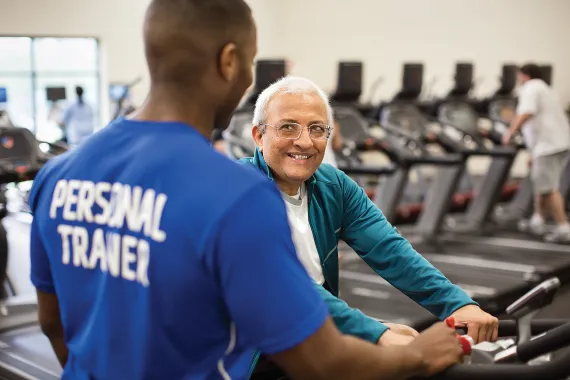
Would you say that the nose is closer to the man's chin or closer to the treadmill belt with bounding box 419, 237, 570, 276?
the man's chin

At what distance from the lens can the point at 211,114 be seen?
1297mm

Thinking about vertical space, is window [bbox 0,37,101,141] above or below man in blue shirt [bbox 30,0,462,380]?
below

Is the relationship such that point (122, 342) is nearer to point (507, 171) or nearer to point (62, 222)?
point (62, 222)

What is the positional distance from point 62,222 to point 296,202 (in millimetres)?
847

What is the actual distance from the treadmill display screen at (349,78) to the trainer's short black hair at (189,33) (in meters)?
5.91

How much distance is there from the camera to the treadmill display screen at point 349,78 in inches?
279

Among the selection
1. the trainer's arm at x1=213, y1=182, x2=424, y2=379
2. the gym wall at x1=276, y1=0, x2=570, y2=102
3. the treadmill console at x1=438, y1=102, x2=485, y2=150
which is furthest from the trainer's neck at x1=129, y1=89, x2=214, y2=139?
the gym wall at x1=276, y1=0, x2=570, y2=102

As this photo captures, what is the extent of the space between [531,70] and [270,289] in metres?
6.74

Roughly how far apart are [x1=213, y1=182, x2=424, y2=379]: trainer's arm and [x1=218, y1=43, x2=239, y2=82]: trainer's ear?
0.65 ft

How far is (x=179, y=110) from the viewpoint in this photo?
1.27 metres

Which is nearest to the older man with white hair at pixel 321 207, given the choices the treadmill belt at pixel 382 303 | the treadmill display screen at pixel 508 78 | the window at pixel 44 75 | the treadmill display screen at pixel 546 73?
the treadmill belt at pixel 382 303

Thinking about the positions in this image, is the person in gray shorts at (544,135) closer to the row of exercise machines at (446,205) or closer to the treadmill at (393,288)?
the row of exercise machines at (446,205)

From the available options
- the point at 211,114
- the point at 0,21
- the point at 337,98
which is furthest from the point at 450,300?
the point at 0,21

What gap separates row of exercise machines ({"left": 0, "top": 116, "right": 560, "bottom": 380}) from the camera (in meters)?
1.56
